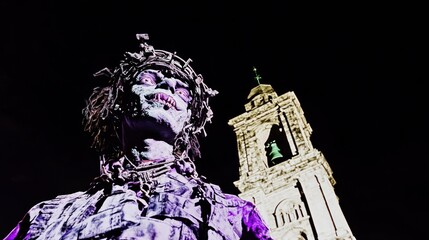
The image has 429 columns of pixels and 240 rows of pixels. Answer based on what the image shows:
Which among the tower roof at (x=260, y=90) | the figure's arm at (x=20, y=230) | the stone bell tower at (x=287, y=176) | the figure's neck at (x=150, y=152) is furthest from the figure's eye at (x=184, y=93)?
the tower roof at (x=260, y=90)

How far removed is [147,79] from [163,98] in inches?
13.4

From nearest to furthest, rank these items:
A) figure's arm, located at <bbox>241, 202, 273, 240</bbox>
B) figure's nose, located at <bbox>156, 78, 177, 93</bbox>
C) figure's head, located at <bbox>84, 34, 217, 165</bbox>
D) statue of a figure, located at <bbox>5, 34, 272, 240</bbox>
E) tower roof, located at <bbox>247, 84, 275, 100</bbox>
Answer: statue of a figure, located at <bbox>5, 34, 272, 240</bbox>, figure's arm, located at <bbox>241, 202, 273, 240</bbox>, figure's head, located at <bbox>84, 34, 217, 165</bbox>, figure's nose, located at <bbox>156, 78, 177, 93</bbox>, tower roof, located at <bbox>247, 84, 275, 100</bbox>

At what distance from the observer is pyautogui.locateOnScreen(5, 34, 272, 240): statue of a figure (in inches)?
66.2

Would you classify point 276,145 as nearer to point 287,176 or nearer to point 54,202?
point 287,176

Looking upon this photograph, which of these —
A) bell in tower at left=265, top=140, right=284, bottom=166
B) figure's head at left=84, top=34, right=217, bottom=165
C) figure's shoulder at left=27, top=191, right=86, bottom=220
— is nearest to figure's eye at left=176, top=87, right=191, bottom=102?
figure's head at left=84, top=34, right=217, bottom=165

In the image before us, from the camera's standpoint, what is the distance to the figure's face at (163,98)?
2369 mm

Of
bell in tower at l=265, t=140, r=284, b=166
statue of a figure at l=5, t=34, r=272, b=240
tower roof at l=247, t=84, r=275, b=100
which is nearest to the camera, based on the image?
statue of a figure at l=5, t=34, r=272, b=240

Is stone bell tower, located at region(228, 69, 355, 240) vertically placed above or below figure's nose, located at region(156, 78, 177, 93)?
above

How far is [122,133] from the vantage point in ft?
8.53

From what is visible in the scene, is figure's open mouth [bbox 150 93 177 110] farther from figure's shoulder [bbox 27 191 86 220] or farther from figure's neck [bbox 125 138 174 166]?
figure's shoulder [bbox 27 191 86 220]

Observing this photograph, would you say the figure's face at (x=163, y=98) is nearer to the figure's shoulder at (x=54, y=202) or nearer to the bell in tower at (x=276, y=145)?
the figure's shoulder at (x=54, y=202)

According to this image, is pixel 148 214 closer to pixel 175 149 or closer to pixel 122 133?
pixel 175 149

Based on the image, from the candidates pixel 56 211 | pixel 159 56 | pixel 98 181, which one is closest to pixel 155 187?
pixel 98 181

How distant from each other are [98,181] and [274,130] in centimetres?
2442
